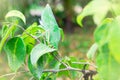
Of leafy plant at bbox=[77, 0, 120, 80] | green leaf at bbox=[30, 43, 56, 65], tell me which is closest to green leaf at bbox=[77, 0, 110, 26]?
leafy plant at bbox=[77, 0, 120, 80]

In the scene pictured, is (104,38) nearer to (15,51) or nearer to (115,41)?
(115,41)

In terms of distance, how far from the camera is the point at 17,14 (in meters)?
0.63

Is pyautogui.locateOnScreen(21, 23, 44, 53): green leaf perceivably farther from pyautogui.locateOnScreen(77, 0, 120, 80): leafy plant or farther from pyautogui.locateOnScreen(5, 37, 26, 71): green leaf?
pyautogui.locateOnScreen(77, 0, 120, 80): leafy plant

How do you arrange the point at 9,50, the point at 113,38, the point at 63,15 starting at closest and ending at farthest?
the point at 113,38 → the point at 9,50 → the point at 63,15

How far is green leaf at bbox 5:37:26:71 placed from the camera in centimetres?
61

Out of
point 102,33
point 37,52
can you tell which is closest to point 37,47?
point 37,52

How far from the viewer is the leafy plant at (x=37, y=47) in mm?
600

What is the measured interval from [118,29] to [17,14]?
0.29m

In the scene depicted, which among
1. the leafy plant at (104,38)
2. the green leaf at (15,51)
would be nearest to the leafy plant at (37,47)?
the green leaf at (15,51)

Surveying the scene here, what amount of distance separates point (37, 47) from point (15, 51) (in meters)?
0.05

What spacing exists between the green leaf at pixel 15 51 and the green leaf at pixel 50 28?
0.20ft

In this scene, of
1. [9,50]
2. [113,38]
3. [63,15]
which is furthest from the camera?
[63,15]

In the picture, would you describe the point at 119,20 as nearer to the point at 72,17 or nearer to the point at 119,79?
the point at 119,79

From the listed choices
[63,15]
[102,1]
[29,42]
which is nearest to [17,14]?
[29,42]
